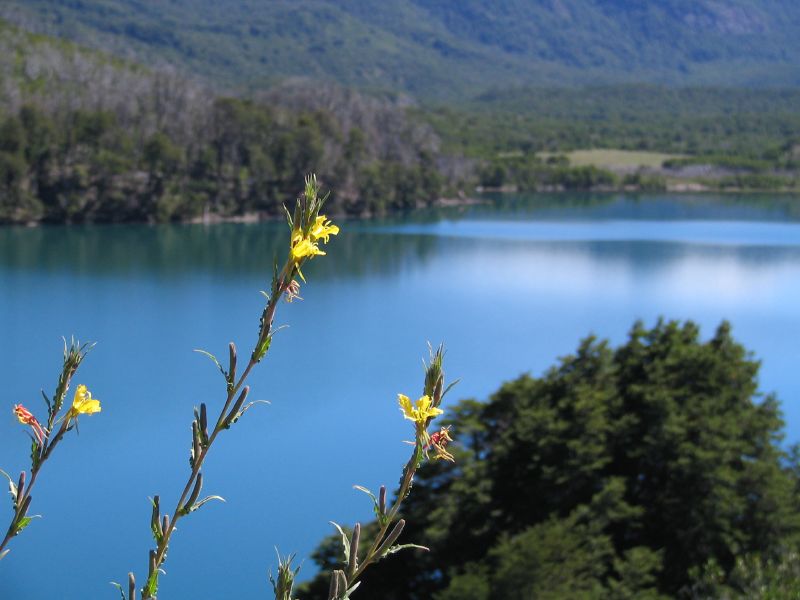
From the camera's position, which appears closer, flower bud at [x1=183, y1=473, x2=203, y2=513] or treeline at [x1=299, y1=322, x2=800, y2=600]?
flower bud at [x1=183, y1=473, x2=203, y2=513]

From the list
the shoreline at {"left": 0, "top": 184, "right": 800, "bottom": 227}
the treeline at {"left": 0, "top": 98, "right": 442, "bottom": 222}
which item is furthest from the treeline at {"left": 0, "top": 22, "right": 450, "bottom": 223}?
the shoreline at {"left": 0, "top": 184, "right": 800, "bottom": 227}

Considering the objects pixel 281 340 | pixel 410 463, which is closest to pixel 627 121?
pixel 281 340

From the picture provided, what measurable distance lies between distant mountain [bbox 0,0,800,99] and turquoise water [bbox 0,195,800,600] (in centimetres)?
6767

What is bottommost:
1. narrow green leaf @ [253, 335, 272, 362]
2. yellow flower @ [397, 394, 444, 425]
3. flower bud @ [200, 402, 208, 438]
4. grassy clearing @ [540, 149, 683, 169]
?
flower bud @ [200, 402, 208, 438]

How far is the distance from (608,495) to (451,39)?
537 feet

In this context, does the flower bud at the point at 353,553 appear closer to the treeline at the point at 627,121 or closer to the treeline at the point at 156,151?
the treeline at the point at 156,151

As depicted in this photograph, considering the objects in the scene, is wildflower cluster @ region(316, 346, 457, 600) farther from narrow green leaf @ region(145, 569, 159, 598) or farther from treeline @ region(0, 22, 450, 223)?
treeline @ region(0, 22, 450, 223)

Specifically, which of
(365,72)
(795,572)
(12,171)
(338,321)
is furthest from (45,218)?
(365,72)

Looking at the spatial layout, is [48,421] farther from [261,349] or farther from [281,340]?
[281,340]

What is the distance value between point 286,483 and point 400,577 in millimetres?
3701

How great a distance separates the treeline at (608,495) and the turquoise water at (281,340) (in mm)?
2128

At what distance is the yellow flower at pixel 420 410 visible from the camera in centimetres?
126

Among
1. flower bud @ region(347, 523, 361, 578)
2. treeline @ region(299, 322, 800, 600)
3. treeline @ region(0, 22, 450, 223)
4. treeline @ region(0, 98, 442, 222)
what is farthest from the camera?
treeline @ region(0, 22, 450, 223)

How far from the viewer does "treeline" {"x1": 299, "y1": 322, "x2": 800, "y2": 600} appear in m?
7.40
